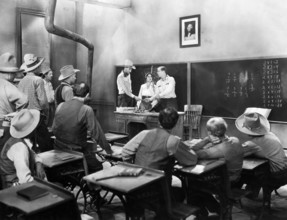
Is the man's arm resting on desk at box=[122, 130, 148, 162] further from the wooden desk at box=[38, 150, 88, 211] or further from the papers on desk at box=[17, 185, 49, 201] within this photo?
the papers on desk at box=[17, 185, 49, 201]

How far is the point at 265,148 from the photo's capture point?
12.3 ft

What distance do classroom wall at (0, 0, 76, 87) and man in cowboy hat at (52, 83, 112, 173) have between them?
15.4 feet

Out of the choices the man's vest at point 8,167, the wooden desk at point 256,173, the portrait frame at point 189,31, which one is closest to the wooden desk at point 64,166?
the man's vest at point 8,167

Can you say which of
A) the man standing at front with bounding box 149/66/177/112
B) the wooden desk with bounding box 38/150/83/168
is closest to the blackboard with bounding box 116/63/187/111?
the man standing at front with bounding box 149/66/177/112

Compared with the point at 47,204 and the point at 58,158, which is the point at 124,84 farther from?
the point at 47,204

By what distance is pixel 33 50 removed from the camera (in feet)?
27.9

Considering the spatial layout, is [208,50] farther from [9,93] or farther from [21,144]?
[21,144]

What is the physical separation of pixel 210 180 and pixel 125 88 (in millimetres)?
5306

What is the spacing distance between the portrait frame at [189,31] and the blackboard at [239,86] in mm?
517

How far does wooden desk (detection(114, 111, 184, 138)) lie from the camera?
6965mm

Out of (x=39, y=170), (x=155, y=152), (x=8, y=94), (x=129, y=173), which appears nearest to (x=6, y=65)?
(x=8, y=94)

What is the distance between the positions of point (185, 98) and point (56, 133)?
3772 millimetres

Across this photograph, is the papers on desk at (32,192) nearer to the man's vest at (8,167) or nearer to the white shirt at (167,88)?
the man's vest at (8,167)

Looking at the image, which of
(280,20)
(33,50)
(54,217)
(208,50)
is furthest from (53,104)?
(54,217)
